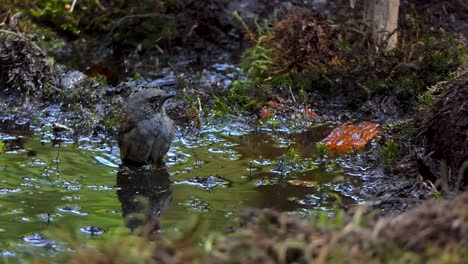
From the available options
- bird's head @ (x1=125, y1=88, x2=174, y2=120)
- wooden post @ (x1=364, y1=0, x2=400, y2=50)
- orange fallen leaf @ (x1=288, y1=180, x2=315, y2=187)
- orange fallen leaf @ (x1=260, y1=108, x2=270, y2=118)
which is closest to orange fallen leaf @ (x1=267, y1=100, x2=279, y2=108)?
orange fallen leaf @ (x1=260, y1=108, x2=270, y2=118)

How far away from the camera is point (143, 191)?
25.2 ft

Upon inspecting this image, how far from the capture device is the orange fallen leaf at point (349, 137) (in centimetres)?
879

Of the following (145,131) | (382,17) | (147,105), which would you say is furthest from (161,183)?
(382,17)

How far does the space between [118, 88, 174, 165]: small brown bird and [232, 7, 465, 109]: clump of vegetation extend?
2053mm

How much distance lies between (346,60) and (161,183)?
3.59m

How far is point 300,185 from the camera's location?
7.68m

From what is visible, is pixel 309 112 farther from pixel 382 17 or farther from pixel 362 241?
pixel 362 241

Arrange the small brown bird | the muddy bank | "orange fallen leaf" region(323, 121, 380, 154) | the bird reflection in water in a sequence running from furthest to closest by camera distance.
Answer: "orange fallen leaf" region(323, 121, 380, 154)
the small brown bird
the bird reflection in water
the muddy bank

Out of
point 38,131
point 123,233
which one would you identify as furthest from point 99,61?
point 123,233

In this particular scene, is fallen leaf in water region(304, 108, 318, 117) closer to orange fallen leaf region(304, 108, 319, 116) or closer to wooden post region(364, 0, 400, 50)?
orange fallen leaf region(304, 108, 319, 116)

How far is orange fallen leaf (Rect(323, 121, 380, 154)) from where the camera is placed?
28.8ft

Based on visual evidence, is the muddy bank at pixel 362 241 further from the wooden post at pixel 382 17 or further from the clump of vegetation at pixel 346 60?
the wooden post at pixel 382 17

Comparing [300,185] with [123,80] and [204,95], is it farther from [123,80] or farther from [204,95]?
[123,80]

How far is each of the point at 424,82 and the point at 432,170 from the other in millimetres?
2807
